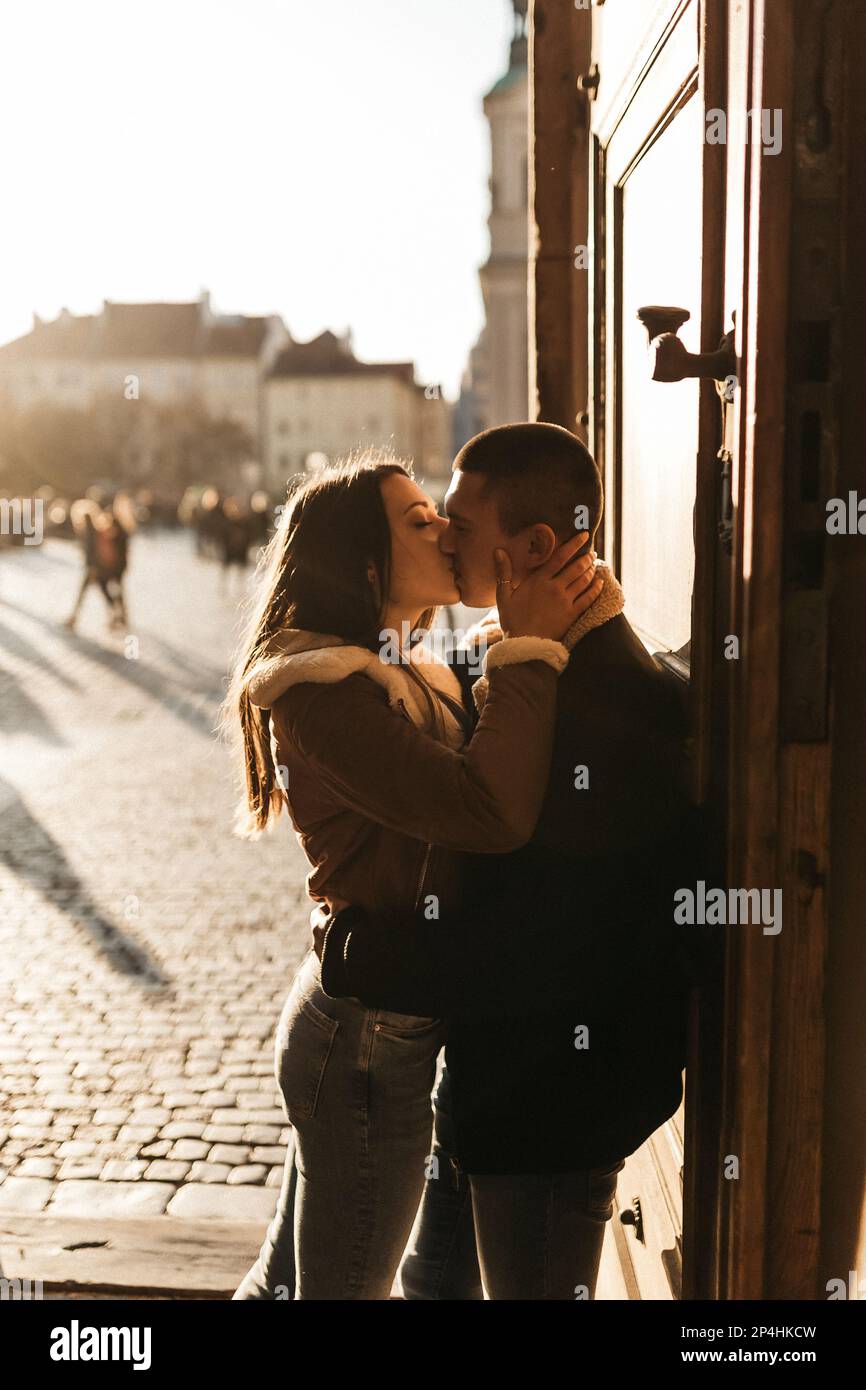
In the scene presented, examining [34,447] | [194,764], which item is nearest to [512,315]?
[194,764]

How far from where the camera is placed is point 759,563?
5.56 ft

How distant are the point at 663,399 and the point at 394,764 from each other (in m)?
0.91

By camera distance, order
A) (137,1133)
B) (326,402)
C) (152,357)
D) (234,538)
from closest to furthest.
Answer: (137,1133), (234,538), (326,402), (152,357)

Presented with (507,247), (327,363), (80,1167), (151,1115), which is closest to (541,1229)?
(80,1167)

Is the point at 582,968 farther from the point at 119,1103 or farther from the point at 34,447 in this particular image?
the point at 34,447

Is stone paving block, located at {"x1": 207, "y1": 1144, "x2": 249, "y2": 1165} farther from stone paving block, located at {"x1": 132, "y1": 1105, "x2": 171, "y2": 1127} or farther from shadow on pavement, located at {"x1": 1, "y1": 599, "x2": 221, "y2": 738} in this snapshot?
shadow on pavement, located at {"x1": 1, "y1": 599, "x2": 221, "y2": 738}

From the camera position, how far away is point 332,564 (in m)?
2.24

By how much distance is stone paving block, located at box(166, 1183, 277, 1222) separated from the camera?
3822 millimetres

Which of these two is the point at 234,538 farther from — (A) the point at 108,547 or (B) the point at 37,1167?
(B) the point at 37,1167

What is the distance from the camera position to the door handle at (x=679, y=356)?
1.76 metres

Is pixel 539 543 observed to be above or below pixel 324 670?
above

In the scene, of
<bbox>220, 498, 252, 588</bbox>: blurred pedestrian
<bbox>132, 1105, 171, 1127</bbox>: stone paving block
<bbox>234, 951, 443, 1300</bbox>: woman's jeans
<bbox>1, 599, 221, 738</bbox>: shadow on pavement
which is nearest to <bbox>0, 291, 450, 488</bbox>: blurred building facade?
<bbox>220, 498, 252, 588</bbox>: blurred pedestrian

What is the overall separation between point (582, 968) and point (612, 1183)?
0.40 meters

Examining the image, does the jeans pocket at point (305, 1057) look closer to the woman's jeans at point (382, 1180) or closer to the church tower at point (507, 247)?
the woman's jeans at point (382, 1180)
